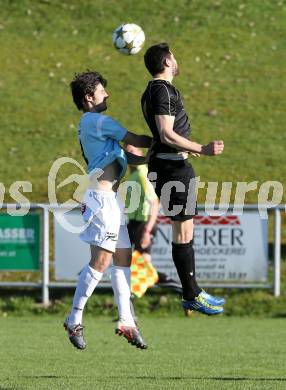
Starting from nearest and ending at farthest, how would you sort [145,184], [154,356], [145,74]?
[154,356] → [145,184] → [145,74]

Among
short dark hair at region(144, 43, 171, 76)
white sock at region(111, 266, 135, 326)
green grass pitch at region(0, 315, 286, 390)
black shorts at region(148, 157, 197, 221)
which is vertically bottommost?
green grass pitch at region(0, 315, 286, 390)

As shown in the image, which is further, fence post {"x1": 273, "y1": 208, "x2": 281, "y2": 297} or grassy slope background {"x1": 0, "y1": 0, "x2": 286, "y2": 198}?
grassy slope background {"x1": 0, "y1": 0, "x2": 286, "y2": 198}

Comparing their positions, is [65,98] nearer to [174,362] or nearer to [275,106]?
[275,106]

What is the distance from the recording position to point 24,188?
62.3ft

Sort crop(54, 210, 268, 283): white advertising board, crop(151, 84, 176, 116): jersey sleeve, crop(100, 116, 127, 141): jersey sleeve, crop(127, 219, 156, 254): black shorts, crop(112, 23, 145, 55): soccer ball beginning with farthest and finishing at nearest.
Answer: crop(54, 210, 268, 283): white advertising board
crop(127, 219, 156, 254): black shorts
crop(112, 23, 145, 55): soccer ball
crop(100, 116, 127, 141): jersey sleeve
crop(151, 84, 176, 116): jersey sleeve

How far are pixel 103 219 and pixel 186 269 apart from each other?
759mm

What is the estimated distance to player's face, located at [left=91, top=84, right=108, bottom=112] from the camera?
8.03 metres

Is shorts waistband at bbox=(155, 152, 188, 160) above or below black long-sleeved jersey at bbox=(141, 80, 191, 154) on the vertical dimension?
below

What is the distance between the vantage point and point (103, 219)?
7996mm

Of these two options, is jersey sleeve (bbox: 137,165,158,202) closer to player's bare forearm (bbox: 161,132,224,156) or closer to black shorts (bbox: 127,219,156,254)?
black shorts (bbox: 127,219,156,254)

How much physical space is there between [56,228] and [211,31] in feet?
41.0

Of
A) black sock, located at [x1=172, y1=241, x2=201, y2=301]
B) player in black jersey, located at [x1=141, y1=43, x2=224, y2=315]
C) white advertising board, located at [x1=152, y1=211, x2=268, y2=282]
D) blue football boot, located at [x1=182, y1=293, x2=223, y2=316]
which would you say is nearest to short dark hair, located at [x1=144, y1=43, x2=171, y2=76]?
player in black jersey, located at [x1=141, y1=43, x2=224, y2=315]

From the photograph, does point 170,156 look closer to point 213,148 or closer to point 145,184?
point 213,148

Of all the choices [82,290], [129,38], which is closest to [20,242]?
[129,38]
